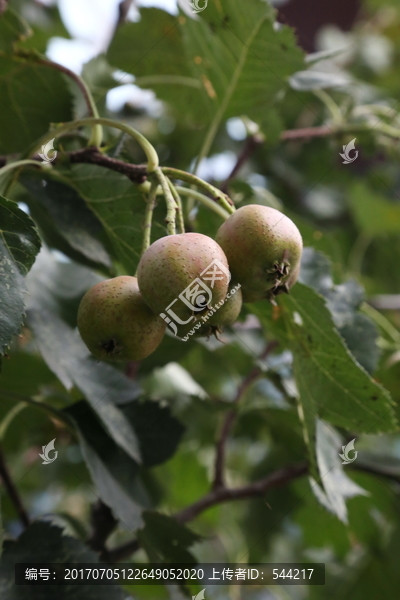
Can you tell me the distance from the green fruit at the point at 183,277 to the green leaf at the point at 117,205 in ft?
0.83

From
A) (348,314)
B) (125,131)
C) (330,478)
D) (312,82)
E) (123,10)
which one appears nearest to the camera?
(125,131)

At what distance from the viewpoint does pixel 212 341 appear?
1717 millimetres

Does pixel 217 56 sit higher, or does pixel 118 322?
pixel 217 56

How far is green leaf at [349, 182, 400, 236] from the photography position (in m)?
2.40

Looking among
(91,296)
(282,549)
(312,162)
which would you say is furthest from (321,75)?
(282,549)

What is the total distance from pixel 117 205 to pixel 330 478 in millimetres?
693

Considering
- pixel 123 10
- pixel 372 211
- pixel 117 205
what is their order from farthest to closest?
pixel 372 211, pixel 123 10, pixel 117 205

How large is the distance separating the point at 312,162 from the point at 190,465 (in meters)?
1.29

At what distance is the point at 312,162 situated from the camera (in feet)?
8.13

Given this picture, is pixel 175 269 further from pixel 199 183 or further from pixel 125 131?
pixel 125 131

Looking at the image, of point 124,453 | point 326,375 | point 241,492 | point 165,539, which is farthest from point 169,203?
point 241,492

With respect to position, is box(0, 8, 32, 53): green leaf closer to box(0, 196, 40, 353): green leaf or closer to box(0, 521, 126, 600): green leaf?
box(0, 196, 40, 353): green leaf

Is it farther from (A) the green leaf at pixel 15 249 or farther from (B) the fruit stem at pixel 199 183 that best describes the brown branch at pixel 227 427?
(A) the green leaf at pixel 15 249

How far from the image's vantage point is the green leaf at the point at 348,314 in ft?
4.48
